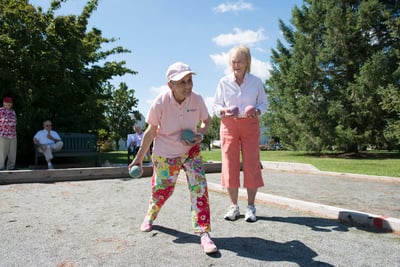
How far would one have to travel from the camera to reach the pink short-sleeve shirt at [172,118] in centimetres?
293

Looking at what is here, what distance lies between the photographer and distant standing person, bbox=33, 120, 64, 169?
8.27 meters

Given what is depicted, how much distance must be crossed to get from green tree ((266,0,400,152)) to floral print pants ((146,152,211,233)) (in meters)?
14.8

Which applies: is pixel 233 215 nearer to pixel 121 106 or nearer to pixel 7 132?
pixel 7 132

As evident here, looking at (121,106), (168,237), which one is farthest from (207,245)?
(121,106)

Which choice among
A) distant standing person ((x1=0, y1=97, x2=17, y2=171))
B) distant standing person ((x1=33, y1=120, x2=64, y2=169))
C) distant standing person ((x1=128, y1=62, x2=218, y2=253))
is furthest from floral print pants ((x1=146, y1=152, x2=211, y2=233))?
distant standing person ((x1=0, y1=97, x2=17, y2=171))

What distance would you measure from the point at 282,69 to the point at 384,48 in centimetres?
594

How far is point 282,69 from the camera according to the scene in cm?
2112

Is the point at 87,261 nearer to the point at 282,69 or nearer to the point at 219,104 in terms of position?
the point at 219,104

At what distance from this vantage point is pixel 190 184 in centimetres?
292

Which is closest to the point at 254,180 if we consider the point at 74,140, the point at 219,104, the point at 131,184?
the point at 219,104

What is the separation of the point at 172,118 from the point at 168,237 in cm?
112

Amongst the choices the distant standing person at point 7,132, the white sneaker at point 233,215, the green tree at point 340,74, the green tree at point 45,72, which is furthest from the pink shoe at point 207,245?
the green tree at point 340,74

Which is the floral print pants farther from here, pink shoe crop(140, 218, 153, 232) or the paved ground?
the paved ground

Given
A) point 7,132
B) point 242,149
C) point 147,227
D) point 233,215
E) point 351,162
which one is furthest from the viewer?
point 351,162
